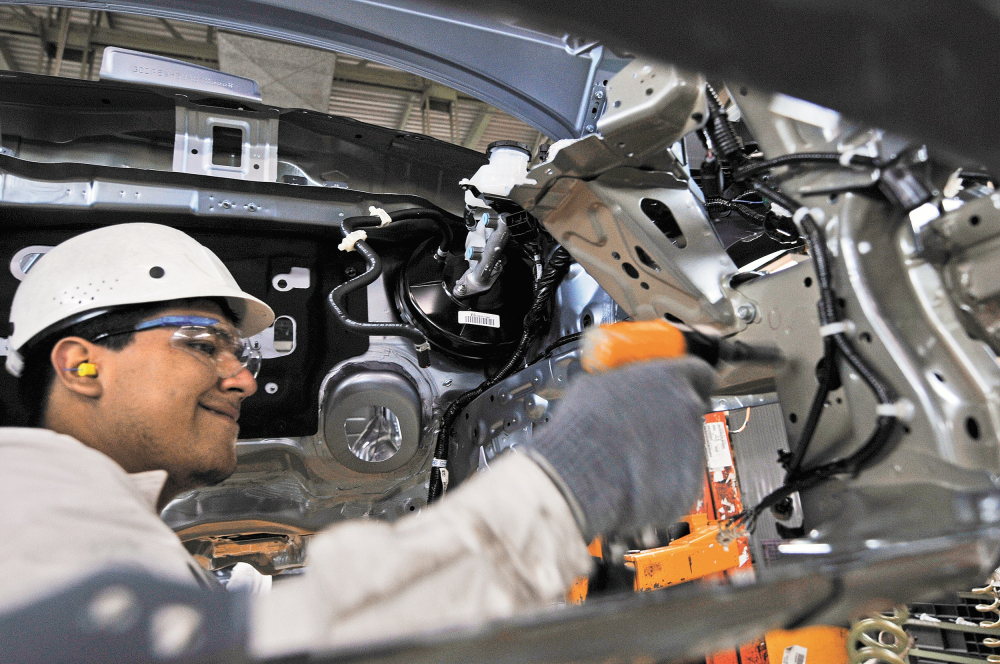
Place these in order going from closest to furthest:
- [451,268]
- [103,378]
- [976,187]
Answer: [976,187] < [103,378] < [451,268]

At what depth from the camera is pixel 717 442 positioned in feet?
11.0

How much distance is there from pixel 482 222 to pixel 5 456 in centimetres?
151

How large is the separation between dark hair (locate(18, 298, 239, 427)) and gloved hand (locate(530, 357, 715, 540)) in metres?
1.13

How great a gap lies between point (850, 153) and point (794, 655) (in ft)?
9.64

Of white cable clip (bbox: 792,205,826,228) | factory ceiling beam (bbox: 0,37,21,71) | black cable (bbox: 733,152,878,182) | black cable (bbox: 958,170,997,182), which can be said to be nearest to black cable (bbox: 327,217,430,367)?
black cable (bbox: 733,152,878,182)

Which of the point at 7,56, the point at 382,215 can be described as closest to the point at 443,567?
the point at 382,215

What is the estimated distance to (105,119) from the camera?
81.4 inches

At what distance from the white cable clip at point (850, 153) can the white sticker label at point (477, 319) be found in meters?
1.32

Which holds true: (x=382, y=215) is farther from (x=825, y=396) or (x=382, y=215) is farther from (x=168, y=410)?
(x=825, y=396)

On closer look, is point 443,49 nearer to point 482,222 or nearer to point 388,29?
point 388,29

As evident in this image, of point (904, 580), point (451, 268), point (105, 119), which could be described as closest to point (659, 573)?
point (451, 268)

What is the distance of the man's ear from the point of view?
4.53 ft

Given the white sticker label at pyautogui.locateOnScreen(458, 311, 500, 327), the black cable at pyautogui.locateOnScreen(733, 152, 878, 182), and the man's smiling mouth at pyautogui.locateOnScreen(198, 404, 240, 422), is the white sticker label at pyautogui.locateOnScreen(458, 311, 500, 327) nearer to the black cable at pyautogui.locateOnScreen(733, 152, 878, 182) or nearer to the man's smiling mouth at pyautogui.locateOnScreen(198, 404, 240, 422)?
the man's smiling mouth at pyautogui.locateOnScreen(198, 404, 240, 422)

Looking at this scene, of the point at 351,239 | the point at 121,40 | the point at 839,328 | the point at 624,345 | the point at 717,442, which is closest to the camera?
the point at 624,345
